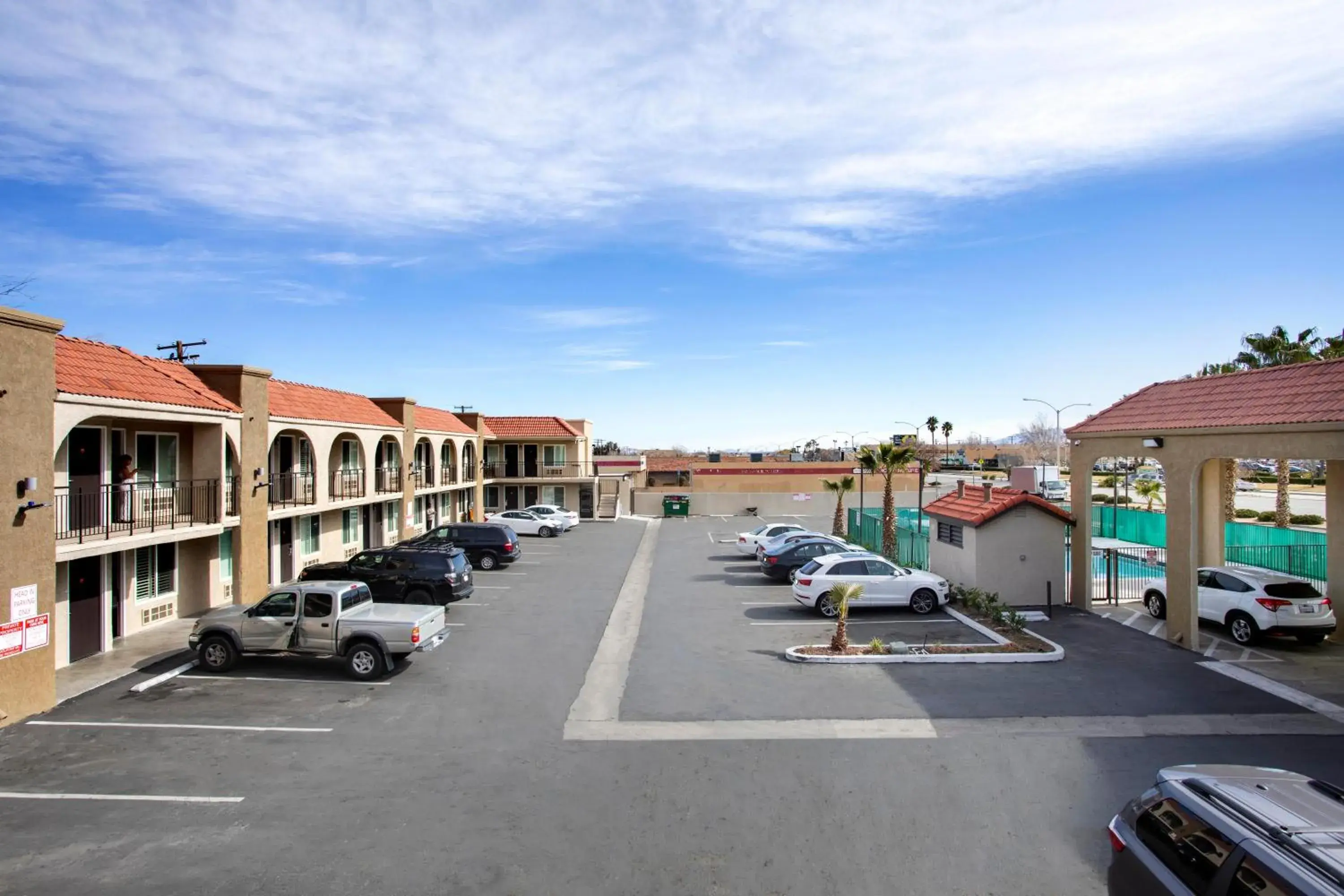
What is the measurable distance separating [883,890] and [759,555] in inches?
757

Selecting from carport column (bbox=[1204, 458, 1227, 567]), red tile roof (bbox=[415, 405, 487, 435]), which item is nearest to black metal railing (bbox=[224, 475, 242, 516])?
red tile roof (bbox=[415, 405, 487, 435])

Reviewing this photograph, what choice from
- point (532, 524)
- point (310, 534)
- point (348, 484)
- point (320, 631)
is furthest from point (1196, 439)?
point (532, 524)

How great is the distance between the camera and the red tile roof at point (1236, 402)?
14.2 metres

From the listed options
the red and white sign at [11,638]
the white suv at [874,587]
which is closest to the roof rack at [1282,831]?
the white suv at [874,587]

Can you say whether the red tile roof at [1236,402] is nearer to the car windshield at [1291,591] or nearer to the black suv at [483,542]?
Result: the car windshield at [1291,591]

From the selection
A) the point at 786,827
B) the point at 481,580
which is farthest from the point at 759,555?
the point at 786,827

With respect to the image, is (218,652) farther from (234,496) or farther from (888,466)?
(888,466)

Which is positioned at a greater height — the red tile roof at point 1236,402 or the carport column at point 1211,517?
the red tile roof at point 1236,402

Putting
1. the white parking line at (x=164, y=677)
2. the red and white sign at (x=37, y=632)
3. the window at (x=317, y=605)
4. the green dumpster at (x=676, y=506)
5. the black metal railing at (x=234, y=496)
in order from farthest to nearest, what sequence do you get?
the green dumpster at (x=676, y=506) → the black metal railing at (x=234, y=496) → the window at (x=317, y=605) → the white parking line at (x=164, y=677) → the red and white sign at (x=37, y=632)

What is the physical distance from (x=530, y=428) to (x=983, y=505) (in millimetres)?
30180

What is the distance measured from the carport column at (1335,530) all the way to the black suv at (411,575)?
20.4 m

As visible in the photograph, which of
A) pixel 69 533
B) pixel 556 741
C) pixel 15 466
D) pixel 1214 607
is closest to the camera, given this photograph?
pixel 556 741

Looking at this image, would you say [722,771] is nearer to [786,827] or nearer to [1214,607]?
[786,827]

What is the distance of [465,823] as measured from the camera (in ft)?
28.0
